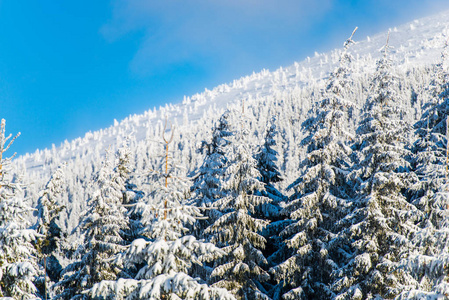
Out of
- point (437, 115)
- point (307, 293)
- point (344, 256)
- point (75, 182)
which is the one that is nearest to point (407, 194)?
point (437, 115)

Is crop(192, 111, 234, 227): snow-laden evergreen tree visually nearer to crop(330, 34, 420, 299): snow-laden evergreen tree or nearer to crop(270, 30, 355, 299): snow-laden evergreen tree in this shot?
crop(270, 30, 355, 299): snow-laden evergreen tree

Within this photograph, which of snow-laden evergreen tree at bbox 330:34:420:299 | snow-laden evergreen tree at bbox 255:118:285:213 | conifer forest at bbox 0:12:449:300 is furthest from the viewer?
snow-laden evergreen tree at bbox 255:118:285:213

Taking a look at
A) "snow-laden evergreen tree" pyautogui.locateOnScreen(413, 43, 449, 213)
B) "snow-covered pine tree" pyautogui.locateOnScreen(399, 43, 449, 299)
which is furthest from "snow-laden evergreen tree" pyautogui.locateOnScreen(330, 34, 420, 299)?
"snow-laden evergreen tree" pyautogui.locateOnScreen(413, 43, 449, 213)

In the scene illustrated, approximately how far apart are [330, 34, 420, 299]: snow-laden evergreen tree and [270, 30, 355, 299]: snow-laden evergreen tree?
34.5 inches

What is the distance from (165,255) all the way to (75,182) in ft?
616

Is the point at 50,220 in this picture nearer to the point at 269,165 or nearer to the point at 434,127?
the point at 269,165

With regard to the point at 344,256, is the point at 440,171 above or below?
above

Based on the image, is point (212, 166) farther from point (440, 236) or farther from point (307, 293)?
point (440, 236)

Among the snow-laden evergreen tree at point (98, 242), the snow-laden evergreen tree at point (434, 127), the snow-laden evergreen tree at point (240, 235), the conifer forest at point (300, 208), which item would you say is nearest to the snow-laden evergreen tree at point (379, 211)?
the conifer forest at point (300, 208)

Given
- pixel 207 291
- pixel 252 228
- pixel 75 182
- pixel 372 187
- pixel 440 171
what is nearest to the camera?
pixel 207 291

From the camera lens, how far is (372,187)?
16.5 meters

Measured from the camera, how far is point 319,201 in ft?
60.3

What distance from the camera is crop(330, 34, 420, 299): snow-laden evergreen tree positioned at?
50.4ft

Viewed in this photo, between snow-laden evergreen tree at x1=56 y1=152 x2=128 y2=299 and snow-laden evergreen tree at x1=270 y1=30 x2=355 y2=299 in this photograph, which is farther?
snow-laden evergreen tree at x1=56 y1=152 x2=128 y2=299
